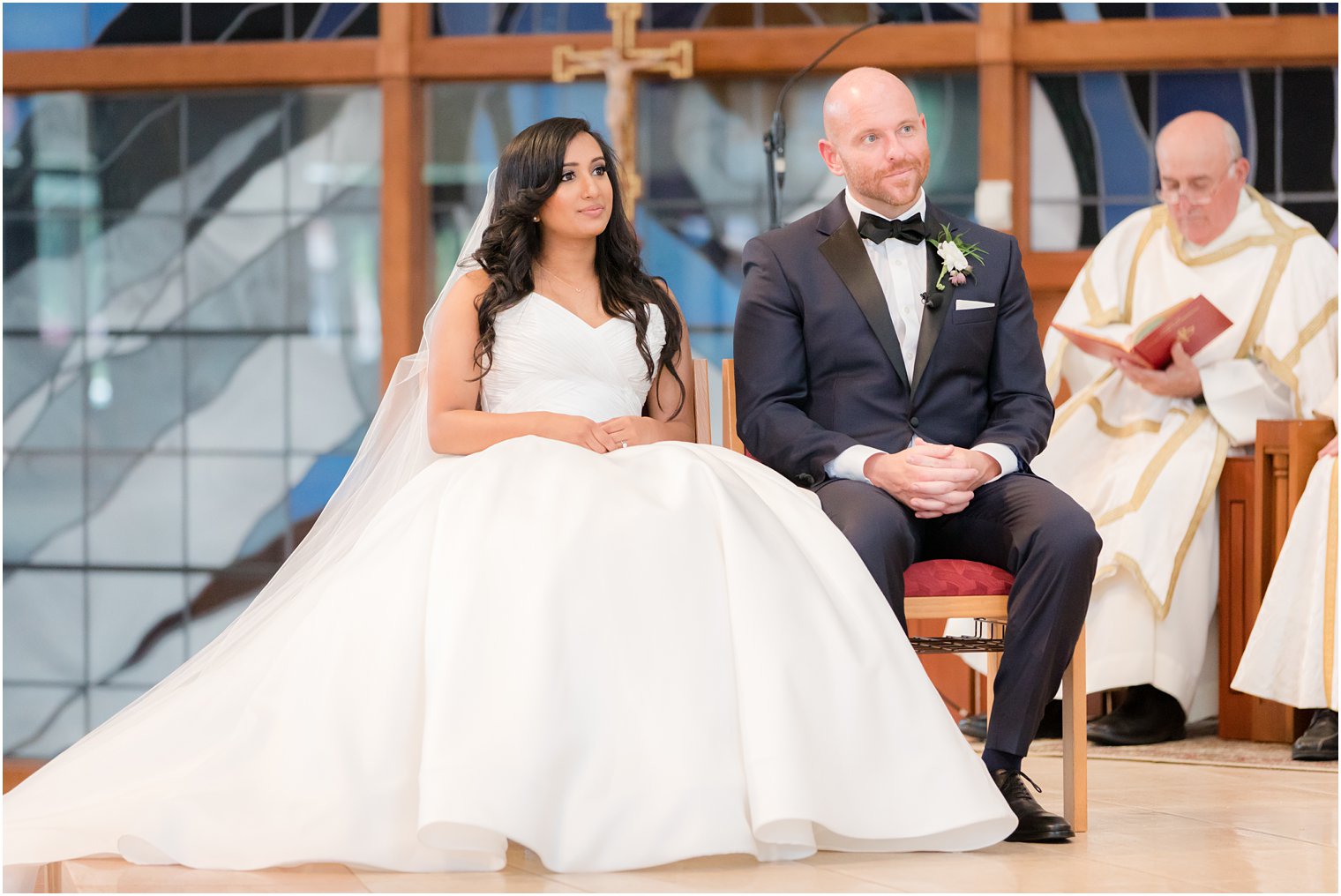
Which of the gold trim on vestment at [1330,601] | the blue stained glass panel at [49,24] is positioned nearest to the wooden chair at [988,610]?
the gold trim on vestment at [1330,601]

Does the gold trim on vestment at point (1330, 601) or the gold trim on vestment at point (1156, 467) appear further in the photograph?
the gold trim on vestment at point (1156, 467)

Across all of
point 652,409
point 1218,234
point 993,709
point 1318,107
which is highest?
point 1318,107

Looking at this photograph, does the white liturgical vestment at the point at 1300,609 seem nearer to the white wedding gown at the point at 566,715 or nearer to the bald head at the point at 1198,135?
the bald head at the point at 1198,135

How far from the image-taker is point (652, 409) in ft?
11.8

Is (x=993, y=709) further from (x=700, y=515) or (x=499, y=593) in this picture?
(x=499, y=593)

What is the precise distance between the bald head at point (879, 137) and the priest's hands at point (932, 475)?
2.05ft

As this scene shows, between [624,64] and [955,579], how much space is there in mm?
4336

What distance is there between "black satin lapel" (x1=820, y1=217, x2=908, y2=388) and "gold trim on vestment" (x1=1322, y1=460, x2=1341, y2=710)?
59.5 inches

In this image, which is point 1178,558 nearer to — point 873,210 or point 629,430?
point 873,210

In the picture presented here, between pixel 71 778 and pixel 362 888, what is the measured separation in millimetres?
756

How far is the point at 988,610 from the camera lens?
10.1 ft

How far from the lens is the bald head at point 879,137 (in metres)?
3.35

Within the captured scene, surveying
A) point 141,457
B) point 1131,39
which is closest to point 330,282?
point 141,457

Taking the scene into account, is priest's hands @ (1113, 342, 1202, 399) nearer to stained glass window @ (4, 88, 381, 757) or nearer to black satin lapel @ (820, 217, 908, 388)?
black satin lapel @ (820, 217, 908, 388)
